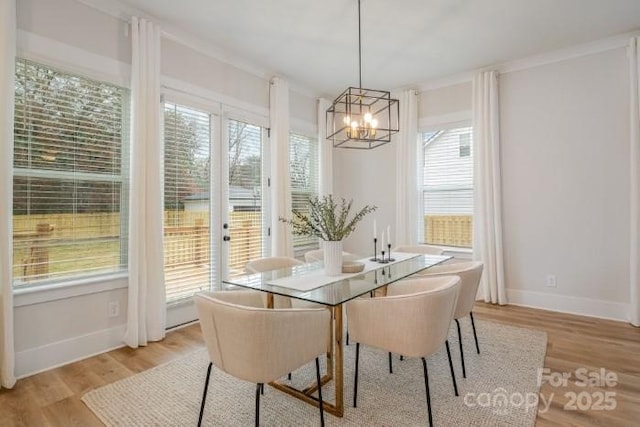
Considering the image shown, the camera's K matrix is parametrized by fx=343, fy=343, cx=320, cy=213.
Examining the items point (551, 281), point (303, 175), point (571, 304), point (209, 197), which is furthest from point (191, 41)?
point (571, 304)

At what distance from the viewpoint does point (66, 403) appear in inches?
82.8

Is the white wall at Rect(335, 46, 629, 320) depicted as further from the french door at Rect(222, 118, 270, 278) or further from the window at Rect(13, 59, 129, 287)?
the window at Rect(13, 59, 129, 287)

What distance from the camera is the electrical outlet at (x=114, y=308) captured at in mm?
2893

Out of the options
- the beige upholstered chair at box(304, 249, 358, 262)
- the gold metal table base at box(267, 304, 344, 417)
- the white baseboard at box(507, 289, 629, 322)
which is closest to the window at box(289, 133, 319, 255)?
the beige upholstered chair at box(304, 249, 358, 262)

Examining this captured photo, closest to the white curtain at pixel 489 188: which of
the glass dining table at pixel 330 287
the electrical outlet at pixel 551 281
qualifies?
the electrical outlet at pixel 551 281

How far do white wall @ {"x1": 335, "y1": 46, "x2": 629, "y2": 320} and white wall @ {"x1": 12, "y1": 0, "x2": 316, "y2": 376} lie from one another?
386 cm

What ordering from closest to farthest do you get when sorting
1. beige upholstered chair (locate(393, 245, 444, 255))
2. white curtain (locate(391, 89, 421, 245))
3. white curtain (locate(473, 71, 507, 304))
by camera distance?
beige upholstered chair (locate(393, 245, 444, 255)) → white curtain (locate(473, 71, 507, 304)) → white curtain (locate(391, 89, 421, 245))

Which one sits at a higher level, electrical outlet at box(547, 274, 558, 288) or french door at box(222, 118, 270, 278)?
french door at box(222, 118, 270, 278)

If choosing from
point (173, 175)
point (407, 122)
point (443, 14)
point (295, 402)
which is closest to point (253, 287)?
point (295, 402)

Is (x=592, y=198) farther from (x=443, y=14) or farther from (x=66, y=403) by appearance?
(x=66, y=403)

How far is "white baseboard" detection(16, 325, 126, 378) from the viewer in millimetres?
2438

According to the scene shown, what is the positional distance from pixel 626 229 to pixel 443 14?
2.81 meters

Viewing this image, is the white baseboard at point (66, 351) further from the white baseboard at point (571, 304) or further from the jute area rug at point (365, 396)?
the white baseboard at point (571, 304)

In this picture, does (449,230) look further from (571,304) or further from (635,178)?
(635,178)
